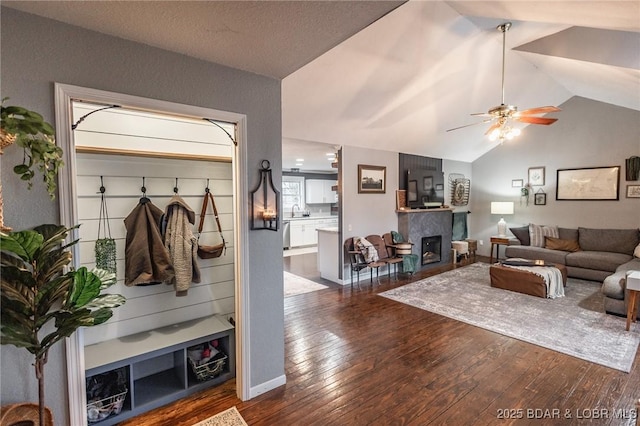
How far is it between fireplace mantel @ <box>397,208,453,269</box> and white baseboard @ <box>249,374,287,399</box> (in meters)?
4.28

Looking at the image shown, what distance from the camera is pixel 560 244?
604cm

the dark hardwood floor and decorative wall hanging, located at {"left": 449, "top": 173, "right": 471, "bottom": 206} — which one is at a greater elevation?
decorative wall hanging, located at {"left": 449, "top": 173, "right": 471, "bottom": 206}

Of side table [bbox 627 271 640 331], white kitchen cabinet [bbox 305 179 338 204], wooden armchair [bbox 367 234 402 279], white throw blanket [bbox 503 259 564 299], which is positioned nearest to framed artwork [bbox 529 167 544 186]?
white throw blanket [bbox 503 259 564 299]

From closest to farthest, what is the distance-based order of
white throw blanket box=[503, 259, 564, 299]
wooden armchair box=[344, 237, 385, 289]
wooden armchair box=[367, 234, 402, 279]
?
white throw blanket box=[503, 259, 564, 299]
wooden armchair box=[344, 237, 385, 289]
wooden armchair box=[367, 234, 402, 279]

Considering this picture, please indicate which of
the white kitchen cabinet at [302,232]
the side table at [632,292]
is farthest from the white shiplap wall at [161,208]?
the white kitchen cabinet at [302,232]

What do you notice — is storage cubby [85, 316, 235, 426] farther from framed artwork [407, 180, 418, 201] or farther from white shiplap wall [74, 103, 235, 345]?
framed artwork [407, 180, 418, 201]

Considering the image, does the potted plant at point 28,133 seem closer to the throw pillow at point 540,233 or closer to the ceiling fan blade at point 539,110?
the ceiling fan blade at point 539,110

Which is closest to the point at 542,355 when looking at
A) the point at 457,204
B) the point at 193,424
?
the point at 193,424

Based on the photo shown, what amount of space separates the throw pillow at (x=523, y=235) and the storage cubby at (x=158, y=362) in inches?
261

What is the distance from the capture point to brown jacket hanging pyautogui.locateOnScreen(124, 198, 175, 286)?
2.37m

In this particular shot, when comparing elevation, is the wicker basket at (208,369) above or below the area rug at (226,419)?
above

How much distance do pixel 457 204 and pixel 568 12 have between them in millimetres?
5816

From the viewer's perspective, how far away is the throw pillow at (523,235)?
21.2ft

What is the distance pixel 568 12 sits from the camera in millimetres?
2236
